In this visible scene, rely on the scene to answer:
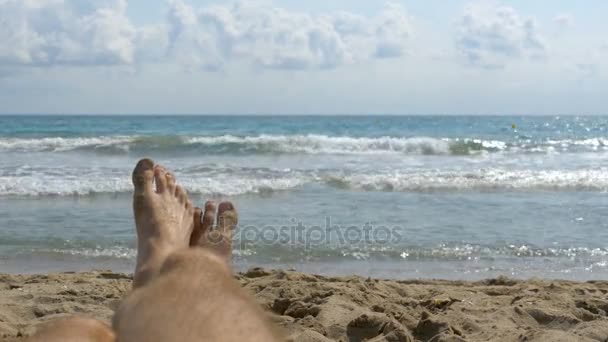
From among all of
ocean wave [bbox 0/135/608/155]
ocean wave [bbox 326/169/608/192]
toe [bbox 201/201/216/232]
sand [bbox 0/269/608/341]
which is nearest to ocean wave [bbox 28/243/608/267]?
sand [bbox 0/269/608/341]

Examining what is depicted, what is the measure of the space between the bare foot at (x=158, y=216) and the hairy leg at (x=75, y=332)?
0.93 m

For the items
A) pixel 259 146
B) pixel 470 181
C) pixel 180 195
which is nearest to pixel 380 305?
pixel 180 195

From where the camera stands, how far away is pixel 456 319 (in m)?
3.18

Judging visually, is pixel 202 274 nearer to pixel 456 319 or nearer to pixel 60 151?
pixel 456 319

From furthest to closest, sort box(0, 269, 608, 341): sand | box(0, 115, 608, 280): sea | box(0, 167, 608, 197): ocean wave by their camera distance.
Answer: box(0, 167, 608, 197): ocean wave → box(0, 115, 608, 280): sea → box(0, 269, 608, 341): sand

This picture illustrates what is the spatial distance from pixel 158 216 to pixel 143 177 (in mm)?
446

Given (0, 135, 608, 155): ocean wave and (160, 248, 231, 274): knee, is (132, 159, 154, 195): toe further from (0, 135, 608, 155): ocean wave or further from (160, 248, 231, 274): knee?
(0, 135, 608, 155): ocean wave

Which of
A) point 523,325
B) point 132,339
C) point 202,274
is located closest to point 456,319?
point 523,325

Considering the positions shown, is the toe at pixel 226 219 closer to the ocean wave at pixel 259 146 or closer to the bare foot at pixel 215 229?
the bare foot at pixel 215 229

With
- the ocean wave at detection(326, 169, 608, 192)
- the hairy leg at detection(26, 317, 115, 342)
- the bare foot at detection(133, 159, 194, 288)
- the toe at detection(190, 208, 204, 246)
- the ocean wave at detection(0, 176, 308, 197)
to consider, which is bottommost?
the ocean wave at detection(0, 176, 308, 197)

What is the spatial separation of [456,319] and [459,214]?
365 centimetres

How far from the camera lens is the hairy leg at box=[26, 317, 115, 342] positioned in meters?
1.09

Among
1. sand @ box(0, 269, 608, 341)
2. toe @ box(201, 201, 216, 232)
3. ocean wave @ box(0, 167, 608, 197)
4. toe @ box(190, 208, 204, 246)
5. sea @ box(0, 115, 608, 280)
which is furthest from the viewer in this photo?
ocean wave @ box(0, 167, 608, 197)

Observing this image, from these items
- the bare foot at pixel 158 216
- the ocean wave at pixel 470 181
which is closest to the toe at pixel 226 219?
the bare foot at pixel 158 216
